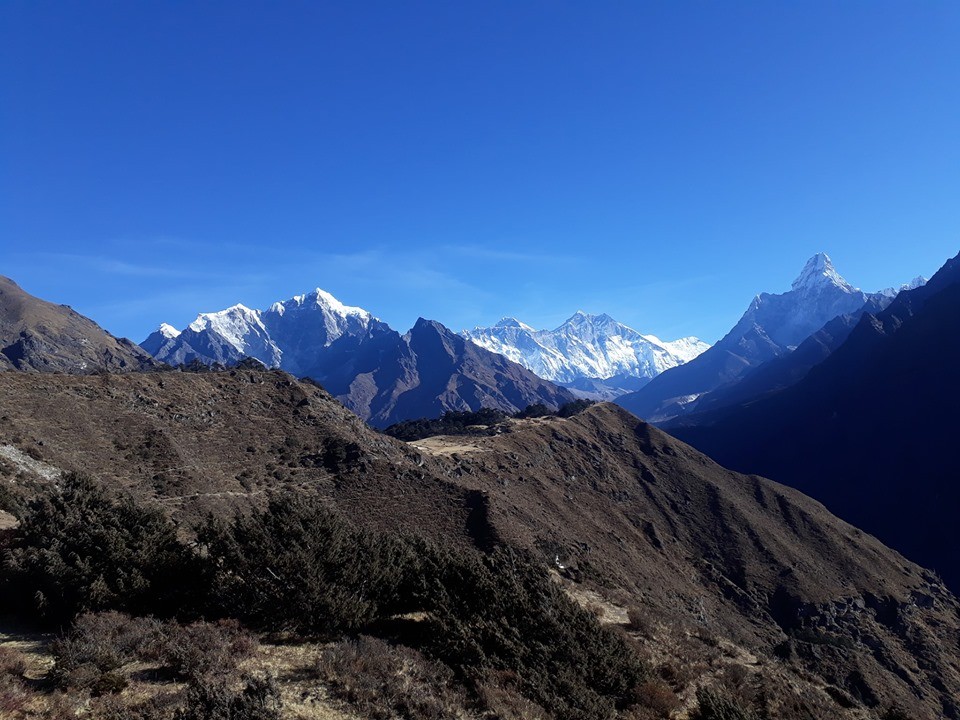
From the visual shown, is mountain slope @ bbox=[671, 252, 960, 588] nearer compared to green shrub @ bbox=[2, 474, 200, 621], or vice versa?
green shrub @ bbox=[2, 474, 200, 621]

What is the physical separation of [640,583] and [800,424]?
171487 millimetres

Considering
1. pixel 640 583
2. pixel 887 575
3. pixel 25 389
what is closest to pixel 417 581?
pixel 640 583

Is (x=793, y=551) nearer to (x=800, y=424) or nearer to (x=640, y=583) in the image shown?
(x=640, y=583)

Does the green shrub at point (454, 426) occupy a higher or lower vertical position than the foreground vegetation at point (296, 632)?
higher

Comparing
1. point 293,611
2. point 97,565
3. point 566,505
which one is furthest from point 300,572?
point 566,505

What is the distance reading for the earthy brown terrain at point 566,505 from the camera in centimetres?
4647

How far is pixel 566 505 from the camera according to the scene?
7394 cm

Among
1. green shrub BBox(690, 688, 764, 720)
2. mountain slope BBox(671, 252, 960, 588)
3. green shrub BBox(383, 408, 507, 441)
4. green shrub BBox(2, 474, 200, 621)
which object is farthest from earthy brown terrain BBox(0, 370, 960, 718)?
mountain slope BBox(671, 252, 960, 588)

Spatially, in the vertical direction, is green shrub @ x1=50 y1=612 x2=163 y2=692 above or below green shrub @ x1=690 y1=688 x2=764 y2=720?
above

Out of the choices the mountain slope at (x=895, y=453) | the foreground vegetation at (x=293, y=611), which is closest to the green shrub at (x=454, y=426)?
the foreground vegetation at (x=293, y=611)

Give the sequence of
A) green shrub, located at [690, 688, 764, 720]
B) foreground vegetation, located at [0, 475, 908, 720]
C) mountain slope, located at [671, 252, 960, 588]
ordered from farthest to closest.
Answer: mountain slope, located at [671, 252, 960, 588] → green shrub, located at [690, 688, 764, 720] → foreground vegetation, located at [0, 475, 908, 720]

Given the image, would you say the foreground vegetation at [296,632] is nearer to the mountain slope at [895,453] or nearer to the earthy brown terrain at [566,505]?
the earthy brown terrain at [566,505]

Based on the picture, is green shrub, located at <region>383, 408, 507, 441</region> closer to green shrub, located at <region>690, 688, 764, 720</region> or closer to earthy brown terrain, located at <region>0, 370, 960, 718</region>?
earthy brown terrain, located at <region>0, 370, 960, 718</region>

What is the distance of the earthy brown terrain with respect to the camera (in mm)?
46469
